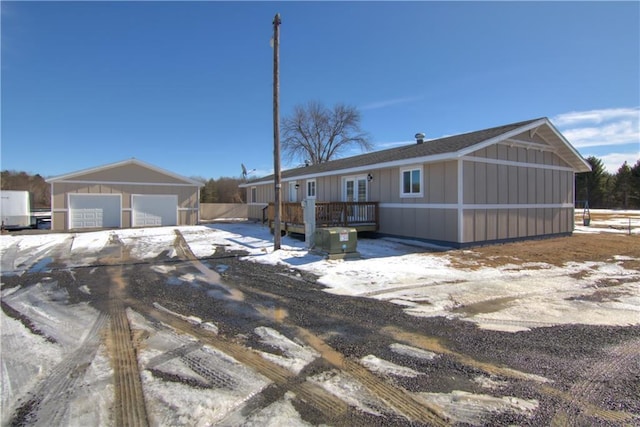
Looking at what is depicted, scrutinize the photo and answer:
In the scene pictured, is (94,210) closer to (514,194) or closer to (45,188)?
(514,194)

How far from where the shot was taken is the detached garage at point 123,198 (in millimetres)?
19094

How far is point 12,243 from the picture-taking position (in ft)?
42.8

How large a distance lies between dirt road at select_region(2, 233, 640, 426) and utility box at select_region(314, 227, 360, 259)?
3591 mm

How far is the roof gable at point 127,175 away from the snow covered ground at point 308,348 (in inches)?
A: 415

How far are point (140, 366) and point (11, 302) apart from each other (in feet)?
12.6

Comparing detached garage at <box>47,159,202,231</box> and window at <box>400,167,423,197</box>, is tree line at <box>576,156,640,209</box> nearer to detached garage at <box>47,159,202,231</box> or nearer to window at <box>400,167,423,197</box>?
window at <box>400,167,423,197</box>

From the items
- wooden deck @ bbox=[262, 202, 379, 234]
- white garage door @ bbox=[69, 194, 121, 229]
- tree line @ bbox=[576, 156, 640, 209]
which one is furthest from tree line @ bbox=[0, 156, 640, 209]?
wooden deck @ bbox=[262, 202, 379, 234]

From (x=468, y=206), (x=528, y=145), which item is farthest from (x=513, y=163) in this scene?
(x=468, y=206)

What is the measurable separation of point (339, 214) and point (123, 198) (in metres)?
14.2

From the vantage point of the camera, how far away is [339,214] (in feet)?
43.0

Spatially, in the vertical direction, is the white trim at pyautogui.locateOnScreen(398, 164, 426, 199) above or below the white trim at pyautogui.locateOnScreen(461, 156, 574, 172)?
below

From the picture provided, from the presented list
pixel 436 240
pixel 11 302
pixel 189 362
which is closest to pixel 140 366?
pixel 189 362

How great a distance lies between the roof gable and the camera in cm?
1931

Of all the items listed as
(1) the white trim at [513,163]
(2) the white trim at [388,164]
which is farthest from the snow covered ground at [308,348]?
(1) the white trim at [513,163]
